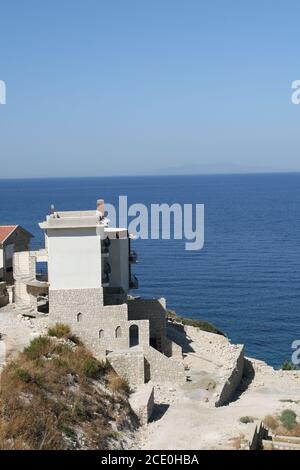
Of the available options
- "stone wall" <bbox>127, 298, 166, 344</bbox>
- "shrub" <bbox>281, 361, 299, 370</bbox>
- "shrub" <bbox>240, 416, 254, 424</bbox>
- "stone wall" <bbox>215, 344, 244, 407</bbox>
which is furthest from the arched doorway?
"shrub" <bbox>281, 361, 299, 370</bbox>

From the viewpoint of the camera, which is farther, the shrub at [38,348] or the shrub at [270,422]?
the shrub at [38,348]

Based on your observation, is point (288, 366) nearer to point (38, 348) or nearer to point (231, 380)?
point (231, 380)

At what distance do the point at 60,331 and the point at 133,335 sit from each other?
17.4 feet

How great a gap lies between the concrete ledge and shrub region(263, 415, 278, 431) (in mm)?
5462

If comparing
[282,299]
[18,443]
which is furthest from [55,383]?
[282,299]

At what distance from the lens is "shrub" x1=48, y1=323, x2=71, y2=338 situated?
108ft

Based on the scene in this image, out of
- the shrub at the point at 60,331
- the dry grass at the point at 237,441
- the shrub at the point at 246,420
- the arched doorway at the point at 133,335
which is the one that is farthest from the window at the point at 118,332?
the dry grass at the point at 237,441

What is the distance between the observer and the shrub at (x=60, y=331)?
33.0 meters

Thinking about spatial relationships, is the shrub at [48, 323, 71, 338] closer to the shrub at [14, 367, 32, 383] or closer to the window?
the window

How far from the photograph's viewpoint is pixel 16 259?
42688 millimetres

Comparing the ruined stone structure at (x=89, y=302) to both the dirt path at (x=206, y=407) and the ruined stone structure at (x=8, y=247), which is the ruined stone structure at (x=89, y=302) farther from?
the ruined stone structure at (x=8, y=247)

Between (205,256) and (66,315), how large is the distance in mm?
64708

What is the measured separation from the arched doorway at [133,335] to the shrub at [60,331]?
A: 3.90m
